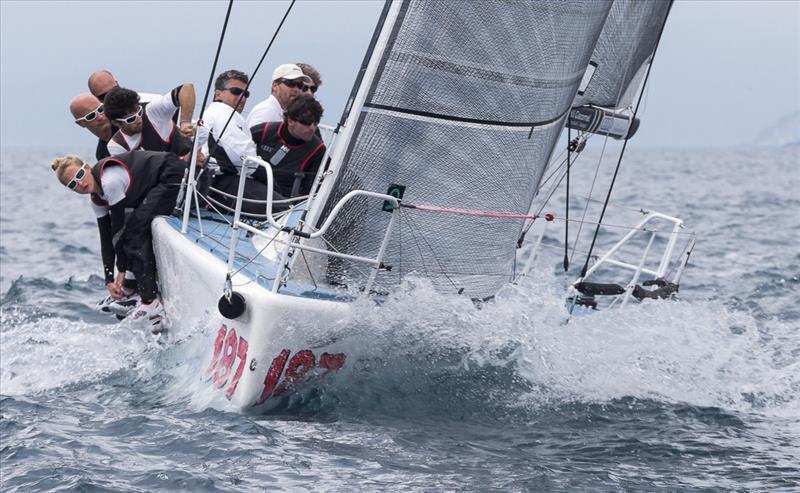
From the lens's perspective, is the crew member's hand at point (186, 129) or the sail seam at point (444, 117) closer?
the sail seam at point (444, 117)

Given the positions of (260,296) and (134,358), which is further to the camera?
(134,358)

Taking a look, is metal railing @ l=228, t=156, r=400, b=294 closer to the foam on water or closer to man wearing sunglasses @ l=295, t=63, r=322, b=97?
the foam on water

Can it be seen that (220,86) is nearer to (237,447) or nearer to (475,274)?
(475,274)

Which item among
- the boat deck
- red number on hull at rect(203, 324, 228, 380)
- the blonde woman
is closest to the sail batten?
the boat deck

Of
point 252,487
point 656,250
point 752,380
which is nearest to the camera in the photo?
point 252,487

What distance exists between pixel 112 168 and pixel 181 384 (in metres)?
1.37

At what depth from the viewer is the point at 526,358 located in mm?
5668

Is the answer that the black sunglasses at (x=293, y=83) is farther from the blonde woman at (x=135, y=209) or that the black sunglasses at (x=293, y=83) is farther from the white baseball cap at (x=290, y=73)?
the blonde woman at (x=135, y=209)

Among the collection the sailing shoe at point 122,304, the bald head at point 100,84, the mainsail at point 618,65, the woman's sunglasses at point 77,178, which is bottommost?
the sailing shoe at point 122,304

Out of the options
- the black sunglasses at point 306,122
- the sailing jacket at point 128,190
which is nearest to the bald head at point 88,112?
the sailing jacket at point 128,190

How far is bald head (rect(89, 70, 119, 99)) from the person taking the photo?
23.3ft

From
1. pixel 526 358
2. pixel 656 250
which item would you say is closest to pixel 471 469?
pixel 526 358

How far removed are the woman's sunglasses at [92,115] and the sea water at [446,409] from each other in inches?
52.4

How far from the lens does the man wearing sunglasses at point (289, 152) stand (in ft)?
22.2
